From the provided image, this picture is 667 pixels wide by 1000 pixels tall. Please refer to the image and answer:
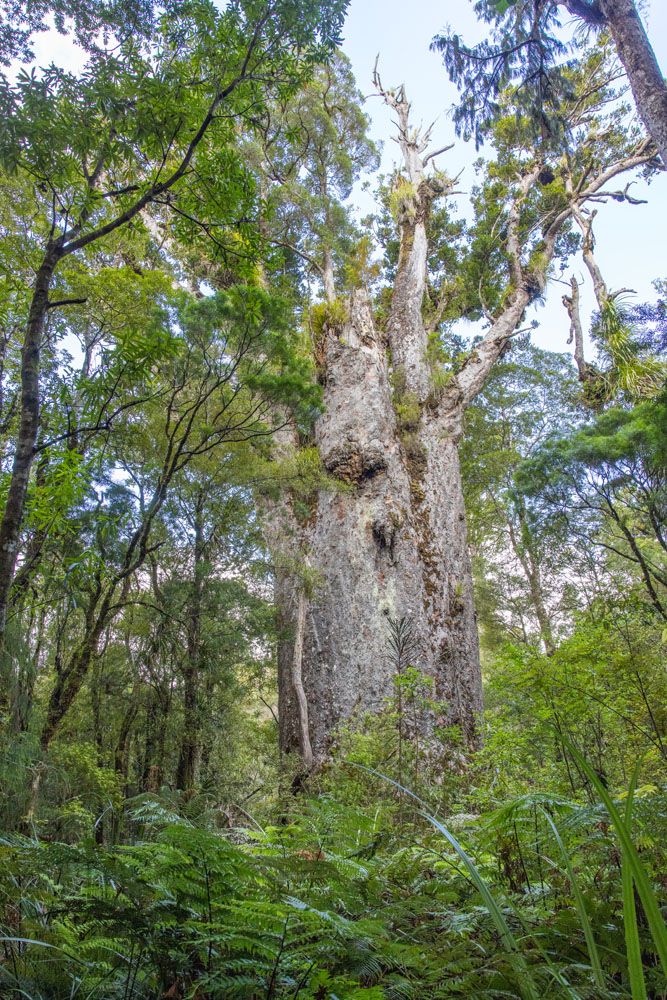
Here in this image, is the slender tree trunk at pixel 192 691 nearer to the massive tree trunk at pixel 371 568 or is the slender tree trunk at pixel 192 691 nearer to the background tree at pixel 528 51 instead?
the massive tree trunk at pixel 371 568

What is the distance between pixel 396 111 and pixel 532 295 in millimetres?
5907

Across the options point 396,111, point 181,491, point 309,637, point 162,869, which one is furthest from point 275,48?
point 396,111

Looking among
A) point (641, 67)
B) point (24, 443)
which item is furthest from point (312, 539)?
point (641, 67)

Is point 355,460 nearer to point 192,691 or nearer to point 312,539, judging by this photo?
point 312,539

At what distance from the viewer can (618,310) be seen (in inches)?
332

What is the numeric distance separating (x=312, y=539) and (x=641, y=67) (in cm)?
667

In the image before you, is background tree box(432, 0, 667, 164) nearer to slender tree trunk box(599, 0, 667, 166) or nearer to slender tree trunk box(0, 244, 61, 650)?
slender tree trunk box(599, 0, 667, 166)

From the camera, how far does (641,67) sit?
5.62 meters

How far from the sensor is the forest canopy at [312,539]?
3.90 feet

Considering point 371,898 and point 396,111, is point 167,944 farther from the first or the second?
point 396,111

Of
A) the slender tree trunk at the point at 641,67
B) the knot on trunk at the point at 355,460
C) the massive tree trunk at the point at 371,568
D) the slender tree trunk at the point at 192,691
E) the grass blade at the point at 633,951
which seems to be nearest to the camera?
the grass blade at the point at 633,951

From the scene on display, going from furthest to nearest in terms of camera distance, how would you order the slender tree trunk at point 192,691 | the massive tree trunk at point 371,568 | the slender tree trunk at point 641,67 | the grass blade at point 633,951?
the massive tree trunk at point 371,568 → the slender tree trunk at point 192,691 → the slender tree trunk at point 641,67 → the grass blade at point 633,951

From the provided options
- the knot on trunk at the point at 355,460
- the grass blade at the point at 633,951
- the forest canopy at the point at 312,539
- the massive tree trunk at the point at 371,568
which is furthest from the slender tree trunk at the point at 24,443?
the knot on trunk at the point at 355,460

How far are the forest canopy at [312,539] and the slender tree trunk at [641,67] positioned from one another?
3 cm
